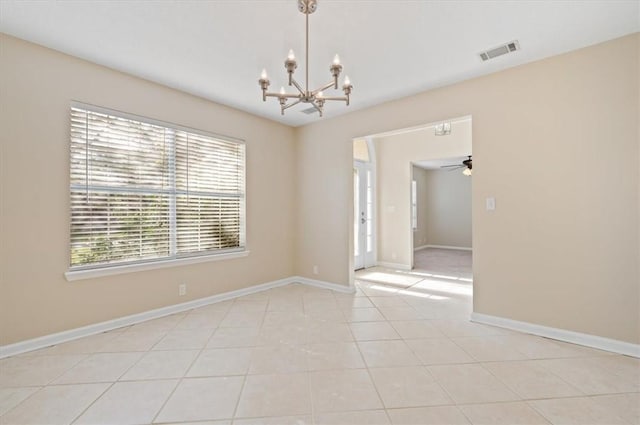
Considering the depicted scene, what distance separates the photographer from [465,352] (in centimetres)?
248

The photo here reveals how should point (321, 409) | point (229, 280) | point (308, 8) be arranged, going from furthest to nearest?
point (229, 280) → point (308, 8) → point (321, 409)

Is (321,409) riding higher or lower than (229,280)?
lower

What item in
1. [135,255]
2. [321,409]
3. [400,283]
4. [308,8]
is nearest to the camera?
[321,409]

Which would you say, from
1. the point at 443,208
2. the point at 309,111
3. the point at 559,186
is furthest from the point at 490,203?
the point at 443,208

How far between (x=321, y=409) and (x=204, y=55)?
10.3 ft

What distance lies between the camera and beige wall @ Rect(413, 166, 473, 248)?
29.6ft

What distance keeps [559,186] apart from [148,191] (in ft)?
14.2

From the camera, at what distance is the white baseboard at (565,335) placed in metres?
2.41

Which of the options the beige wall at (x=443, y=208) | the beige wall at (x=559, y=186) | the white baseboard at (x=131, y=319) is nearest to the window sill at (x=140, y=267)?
the white baseboard at (x=131, y=319)

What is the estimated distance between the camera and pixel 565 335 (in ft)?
8.77

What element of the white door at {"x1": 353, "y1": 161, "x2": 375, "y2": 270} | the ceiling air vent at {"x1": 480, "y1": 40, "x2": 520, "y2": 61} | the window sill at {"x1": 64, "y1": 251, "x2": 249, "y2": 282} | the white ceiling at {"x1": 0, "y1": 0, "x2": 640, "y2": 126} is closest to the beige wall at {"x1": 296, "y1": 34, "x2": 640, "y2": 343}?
the white ceiling at {"x1": 0, "y1": 0, "x2": 640, "y2": 126}

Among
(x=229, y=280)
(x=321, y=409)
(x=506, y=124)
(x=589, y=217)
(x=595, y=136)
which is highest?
(x=506, y=124)

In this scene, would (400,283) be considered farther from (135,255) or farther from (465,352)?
(135,255)

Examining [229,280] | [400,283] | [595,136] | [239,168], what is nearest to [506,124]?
[595,136]
